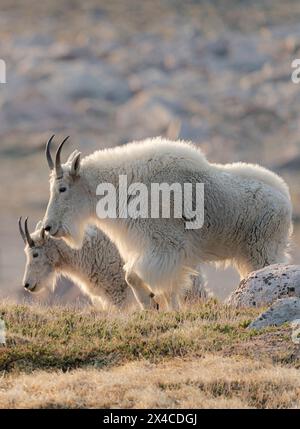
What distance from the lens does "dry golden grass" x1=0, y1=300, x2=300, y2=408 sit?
33.5 feet

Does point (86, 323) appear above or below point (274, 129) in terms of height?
below

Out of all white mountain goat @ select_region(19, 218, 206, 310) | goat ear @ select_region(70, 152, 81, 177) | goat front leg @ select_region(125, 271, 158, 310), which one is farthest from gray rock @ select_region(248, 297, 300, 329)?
white mountain goat @ select_region(19, 218, 206, 310)

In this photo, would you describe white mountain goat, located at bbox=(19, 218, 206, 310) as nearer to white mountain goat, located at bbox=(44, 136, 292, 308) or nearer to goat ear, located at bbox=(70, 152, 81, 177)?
white mountain goat, located at bbox=(44, 136, 292, 308)

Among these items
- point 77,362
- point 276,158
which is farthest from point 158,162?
point 276,158

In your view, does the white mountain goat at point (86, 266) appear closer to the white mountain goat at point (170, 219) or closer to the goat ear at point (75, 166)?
the white mountain goat at point (170, 219)

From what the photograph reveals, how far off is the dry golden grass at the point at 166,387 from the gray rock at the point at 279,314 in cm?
105

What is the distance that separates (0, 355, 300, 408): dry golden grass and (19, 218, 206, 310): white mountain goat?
544 centimetres

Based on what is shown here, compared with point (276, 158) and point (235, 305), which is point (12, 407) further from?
point (276, 158)

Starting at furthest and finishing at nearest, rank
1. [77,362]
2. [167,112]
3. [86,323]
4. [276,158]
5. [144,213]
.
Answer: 1. [167,112]
2. [276,158]
3. [144,213]
4. [86,323]
5. [77,362]

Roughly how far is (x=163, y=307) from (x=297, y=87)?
8312 cm

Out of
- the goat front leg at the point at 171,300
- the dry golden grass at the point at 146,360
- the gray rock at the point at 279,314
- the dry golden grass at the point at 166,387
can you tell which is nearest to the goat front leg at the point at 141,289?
the goat front leg at the point at 171,300
